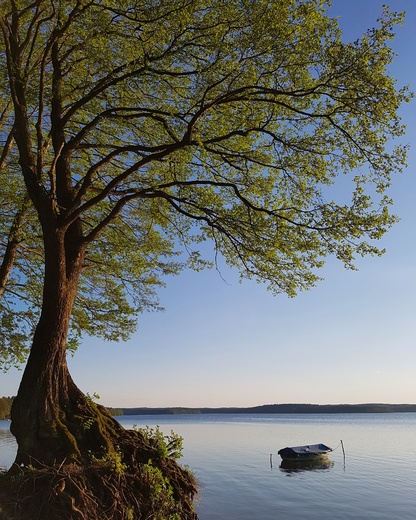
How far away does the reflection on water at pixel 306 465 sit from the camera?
38.1m

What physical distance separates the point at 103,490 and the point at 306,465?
3356cm

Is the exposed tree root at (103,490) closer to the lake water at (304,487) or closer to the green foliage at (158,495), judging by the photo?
the green foliage at (158,495)

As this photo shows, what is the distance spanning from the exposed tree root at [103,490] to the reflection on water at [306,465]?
29.1m

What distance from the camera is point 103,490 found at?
9.59 meters

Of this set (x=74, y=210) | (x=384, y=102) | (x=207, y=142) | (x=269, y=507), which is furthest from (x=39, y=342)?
(x=269, y=507)

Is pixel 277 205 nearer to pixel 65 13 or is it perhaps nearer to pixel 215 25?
pixel 215 25

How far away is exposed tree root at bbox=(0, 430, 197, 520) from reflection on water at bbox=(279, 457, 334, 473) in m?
29.1

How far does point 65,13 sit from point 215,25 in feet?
12.4

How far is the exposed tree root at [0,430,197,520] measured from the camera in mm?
8883

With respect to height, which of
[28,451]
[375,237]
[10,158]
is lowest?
[28,451]

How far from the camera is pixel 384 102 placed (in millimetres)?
11289

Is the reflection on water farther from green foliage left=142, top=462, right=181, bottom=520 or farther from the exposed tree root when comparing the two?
green foliage left=142, top=462, right=181, bottom=520

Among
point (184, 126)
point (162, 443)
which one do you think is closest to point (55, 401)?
point (162, 443)

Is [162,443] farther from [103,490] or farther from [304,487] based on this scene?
[304,487]
